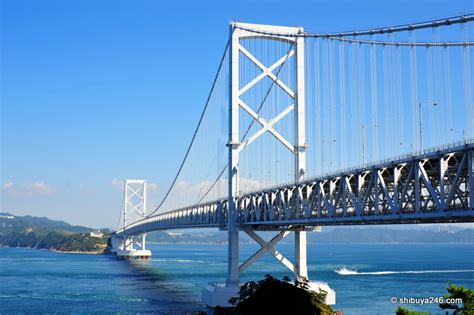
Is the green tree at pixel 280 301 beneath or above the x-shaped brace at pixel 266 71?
beneath

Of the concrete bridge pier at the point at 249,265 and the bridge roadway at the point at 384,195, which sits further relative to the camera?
the concrete bridge pier at the point at 249,265

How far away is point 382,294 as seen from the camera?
60.5 metres

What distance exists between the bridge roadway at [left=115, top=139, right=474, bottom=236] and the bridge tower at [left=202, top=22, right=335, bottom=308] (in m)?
1.91

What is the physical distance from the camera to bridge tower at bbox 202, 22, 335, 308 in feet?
126

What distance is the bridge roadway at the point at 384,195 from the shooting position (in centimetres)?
2012

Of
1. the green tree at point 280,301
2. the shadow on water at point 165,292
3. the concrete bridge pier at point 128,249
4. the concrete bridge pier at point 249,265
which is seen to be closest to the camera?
the green tree at point 280,301

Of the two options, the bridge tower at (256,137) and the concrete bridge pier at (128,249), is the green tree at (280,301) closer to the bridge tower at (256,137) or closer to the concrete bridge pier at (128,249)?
the bridge tower at (256,137)

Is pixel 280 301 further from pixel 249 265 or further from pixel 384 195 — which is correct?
pixel 249 265

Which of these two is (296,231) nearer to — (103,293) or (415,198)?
Result: (415,198)

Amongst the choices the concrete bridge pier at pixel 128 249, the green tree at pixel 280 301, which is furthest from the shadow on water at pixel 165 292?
the concrete bridge pier at pixel 128 249

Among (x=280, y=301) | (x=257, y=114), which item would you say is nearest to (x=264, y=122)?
(x=257, y=114)

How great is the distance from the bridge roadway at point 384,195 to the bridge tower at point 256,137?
A: 1913 millimetres

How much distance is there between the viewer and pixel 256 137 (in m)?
40.1

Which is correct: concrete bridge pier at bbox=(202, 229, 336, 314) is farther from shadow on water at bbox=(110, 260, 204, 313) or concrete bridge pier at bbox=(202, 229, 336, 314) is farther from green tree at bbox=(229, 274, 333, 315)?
green tree at bbox=(229, 274, 333, 315)
